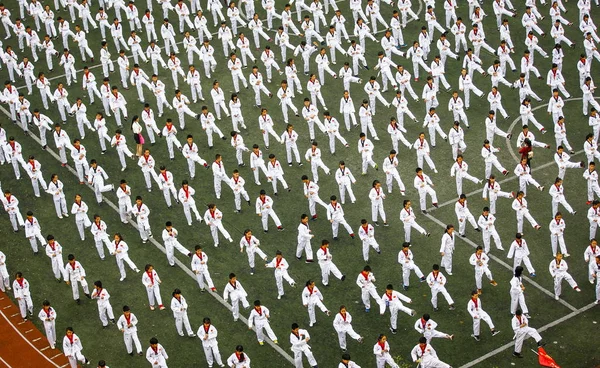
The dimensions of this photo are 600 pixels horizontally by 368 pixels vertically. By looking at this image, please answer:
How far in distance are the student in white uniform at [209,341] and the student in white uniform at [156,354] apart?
3.93 feet

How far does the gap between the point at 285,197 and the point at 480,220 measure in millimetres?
7604

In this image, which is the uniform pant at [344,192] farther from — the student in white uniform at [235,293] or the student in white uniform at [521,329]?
the student in white uniform at [521,329]

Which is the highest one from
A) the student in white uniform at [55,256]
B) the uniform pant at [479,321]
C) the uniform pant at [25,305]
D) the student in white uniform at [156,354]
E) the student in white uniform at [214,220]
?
the student in white uniform at [214,220]

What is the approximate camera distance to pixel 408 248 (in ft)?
113

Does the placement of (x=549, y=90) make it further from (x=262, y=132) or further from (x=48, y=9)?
(x=48, y=9)

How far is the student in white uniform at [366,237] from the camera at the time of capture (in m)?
35.7

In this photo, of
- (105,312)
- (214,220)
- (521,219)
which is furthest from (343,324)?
(521,219)

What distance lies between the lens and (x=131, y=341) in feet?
108

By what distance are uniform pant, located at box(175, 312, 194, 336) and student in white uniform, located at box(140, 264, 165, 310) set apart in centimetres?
123

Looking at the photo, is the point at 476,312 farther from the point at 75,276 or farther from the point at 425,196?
the point at 75,276

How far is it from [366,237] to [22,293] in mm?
10859

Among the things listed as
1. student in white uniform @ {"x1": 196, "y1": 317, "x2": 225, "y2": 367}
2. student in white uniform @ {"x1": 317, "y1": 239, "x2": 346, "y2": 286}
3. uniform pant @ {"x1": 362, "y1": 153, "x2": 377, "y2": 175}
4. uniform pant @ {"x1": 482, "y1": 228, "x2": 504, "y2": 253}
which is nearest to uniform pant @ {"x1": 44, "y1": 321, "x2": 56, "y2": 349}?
student in white uniform @ {"x1": 196, "y1": 317, "x2": 225, "y2": 367}

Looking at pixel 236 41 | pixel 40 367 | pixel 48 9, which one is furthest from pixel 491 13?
pixel 40 367

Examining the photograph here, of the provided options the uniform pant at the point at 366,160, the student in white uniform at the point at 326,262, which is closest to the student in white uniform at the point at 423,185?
the uniform pant at the point at 366,160
